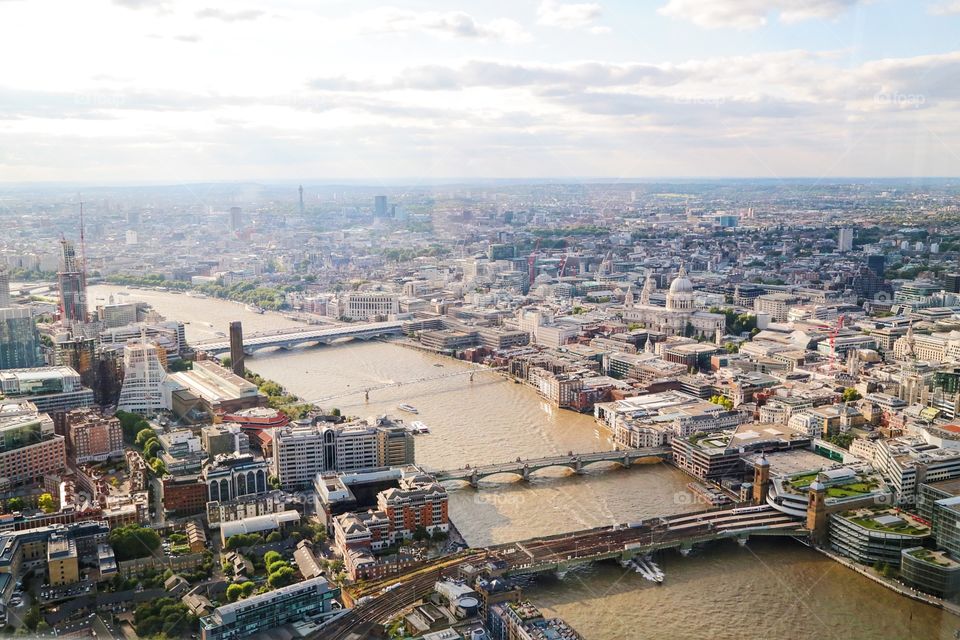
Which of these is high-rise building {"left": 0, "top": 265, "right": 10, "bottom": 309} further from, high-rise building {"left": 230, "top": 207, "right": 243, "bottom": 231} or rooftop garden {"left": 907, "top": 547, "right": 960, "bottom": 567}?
high-rise building {"left": 230, "top": 207, "right": 243, "bottom": 231}

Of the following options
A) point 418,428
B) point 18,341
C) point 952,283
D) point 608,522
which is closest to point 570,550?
point 608,522

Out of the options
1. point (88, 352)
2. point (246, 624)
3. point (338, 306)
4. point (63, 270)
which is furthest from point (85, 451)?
point (338, 306)

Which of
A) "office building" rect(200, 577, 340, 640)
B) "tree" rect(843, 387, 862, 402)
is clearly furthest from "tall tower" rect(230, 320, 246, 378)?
"tree" rect(843, 387, 862, 402)

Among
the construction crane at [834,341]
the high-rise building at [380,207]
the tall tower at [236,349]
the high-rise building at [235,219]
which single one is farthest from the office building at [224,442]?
the high-rise building at [380,207]

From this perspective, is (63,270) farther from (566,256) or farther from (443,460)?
(566,256)

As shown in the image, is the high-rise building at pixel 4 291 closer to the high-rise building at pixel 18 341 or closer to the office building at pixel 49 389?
the high-rise building at pixel 18 341

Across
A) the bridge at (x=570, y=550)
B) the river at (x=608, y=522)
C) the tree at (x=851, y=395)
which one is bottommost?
the river at (x=608, y=522)
